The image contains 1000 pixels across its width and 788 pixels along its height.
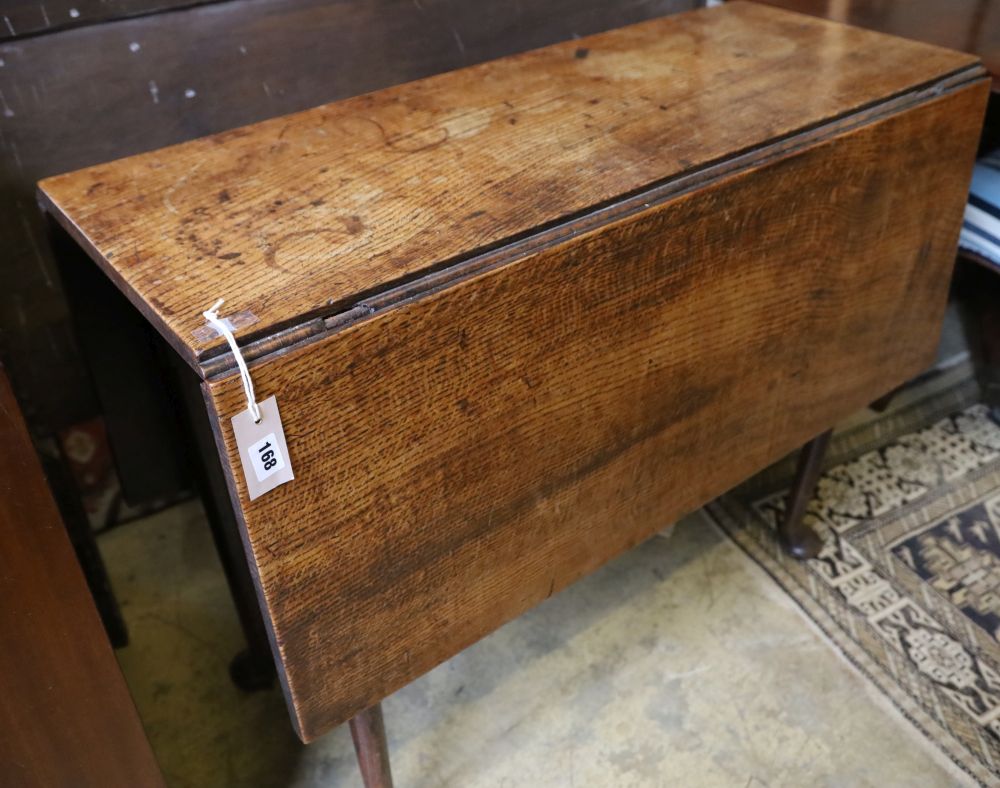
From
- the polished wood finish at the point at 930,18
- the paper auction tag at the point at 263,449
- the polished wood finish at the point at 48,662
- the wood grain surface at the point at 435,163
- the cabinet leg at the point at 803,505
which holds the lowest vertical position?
the cabinet leg at the point at 803,505

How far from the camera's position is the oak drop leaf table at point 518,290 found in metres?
0.79

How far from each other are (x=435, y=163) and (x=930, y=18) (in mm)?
928

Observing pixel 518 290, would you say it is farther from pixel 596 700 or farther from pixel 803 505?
pixel 803 505

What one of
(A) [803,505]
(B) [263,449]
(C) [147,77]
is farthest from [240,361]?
(A) [803,505]

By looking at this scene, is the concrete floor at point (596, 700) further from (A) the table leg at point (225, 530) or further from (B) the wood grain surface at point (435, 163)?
(B) the wood grain surface at point (435, 163)

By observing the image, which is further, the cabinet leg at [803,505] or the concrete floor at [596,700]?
the cabinet leg at [803,505]

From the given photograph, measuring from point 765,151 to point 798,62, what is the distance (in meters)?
0.28

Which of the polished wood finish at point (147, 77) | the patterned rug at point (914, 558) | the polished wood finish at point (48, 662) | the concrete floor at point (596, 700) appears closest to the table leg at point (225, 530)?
the concrete floor at point (596, 700)

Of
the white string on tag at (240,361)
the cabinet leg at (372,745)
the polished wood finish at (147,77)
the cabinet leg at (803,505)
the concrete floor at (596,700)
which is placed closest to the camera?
the white string on tag at (240,361)

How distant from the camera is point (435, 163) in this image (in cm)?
98

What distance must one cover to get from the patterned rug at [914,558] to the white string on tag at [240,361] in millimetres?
1032

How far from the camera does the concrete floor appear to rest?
1.27m

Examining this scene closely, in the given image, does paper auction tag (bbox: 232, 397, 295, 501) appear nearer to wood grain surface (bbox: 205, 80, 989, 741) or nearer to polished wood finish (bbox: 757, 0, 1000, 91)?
wood grain surface (bbox: 205, 80, 989, 741)

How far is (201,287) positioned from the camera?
2.56 ft
